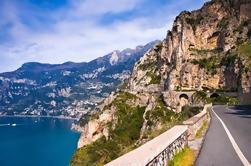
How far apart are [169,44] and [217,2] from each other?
27.0 metres

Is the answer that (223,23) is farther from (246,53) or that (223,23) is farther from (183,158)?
(183,158)

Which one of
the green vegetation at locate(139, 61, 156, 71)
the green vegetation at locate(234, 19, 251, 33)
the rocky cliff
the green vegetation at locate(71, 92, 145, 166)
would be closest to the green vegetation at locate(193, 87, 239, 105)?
the rocky cliff

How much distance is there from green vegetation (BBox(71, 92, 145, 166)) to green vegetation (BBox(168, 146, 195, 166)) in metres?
82.3

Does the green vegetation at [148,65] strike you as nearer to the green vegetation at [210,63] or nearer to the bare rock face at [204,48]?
the bare rock face at [204,48]

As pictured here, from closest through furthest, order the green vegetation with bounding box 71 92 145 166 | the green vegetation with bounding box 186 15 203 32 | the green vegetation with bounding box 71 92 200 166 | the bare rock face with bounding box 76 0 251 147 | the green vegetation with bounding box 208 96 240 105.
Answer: the green vegetation with bounding box 208 96 240 105 → the green vegetation with bounding box 71 92 200 166 → the green vegetation with bounding box 71 92 145 166 → the bare rock face with bounding box 76 0 251 147 → the green vegetation with bounding box 186 15 203 32

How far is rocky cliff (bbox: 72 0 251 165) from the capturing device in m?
108

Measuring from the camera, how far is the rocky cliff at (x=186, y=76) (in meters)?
108

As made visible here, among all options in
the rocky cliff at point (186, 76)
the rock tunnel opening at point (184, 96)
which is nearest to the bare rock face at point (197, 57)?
the rocky cliff at point (186, 76)

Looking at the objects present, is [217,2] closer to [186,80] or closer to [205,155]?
[186,80]

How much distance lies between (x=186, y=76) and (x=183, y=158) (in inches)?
4894

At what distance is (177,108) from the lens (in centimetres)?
11219

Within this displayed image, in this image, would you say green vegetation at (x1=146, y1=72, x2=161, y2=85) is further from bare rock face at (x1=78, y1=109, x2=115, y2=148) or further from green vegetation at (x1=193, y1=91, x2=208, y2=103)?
green vegetation at (x1=193, y1=91, x2=208, y2=103)

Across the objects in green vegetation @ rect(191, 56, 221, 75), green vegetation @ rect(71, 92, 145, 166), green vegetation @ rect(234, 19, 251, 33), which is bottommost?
green vegetation @ rect(71, 92, 145, 166)

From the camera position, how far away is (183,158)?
A: 11727 millimetres
